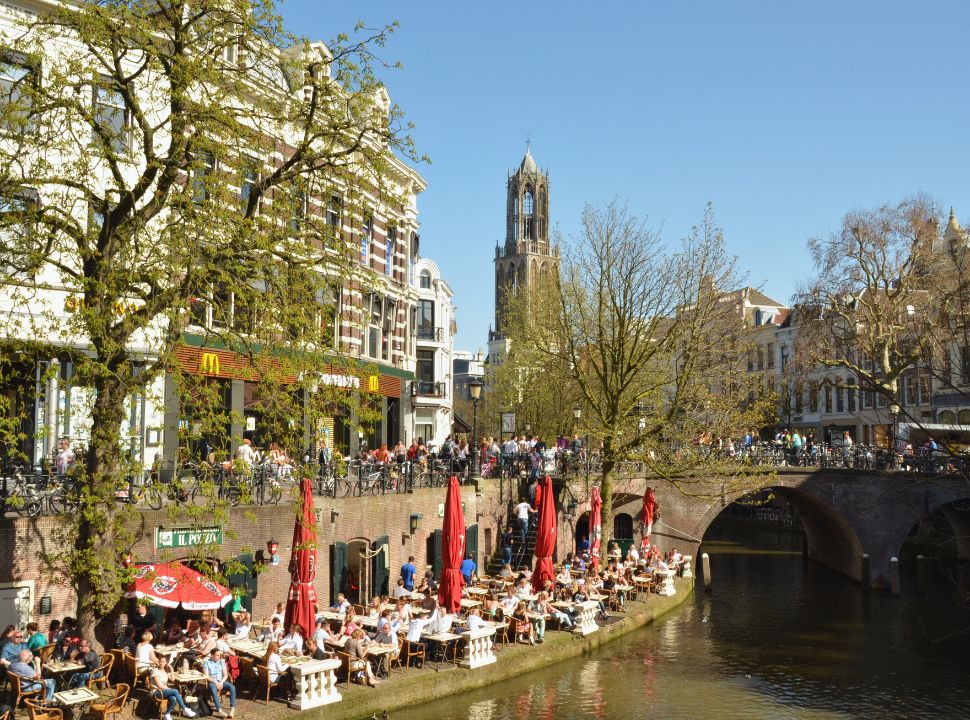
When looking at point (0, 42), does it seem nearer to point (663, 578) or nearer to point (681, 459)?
point (681, 459)

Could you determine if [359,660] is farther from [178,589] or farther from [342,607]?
[178,589]

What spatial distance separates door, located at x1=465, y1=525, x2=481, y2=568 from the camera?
2853cm

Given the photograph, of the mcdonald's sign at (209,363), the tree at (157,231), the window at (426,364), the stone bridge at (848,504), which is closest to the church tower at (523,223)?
the window at (426,364)

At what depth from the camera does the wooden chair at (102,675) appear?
14.3m

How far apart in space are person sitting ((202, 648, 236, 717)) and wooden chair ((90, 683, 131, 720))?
1228 millimetres

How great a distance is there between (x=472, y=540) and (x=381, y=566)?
5267 mm

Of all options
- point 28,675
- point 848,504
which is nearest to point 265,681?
point 28,675

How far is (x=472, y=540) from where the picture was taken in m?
28.7

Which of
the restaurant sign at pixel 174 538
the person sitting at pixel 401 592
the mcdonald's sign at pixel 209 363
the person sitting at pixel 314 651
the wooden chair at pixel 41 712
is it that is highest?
the mcdonald's sign at pixel 209 363

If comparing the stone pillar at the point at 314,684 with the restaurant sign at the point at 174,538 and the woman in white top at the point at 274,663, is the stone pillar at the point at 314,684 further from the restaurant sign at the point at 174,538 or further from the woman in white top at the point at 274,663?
the restaurant sign at the point at 174,538

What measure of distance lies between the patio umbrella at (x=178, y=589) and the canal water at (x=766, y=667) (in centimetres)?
402

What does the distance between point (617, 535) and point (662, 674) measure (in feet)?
67.8

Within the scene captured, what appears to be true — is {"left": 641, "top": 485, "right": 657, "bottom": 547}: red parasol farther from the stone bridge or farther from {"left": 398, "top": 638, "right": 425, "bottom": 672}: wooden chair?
{"left": 398, "top": 638, "right": 425, "bottom": 672}: wooden chair

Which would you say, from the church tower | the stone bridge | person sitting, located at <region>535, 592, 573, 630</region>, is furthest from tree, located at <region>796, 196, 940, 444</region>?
the church tower
